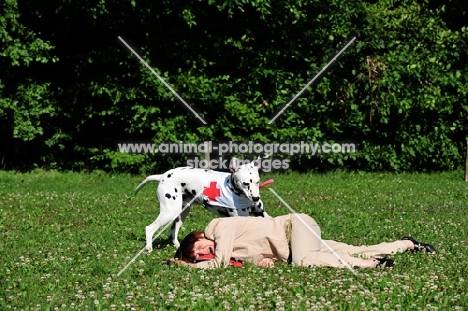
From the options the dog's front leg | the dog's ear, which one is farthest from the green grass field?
the dog's ear

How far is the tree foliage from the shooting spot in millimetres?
22656

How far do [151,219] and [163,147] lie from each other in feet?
27.7

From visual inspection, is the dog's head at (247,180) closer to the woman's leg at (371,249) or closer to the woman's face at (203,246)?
the woman's leg at (371,249)

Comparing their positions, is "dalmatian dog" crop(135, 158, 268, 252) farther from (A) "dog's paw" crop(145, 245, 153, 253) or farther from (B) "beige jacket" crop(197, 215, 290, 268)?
(B) "beige jacket" crop(197, 215, 290, 268)

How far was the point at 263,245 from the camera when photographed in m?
Result: 9.59

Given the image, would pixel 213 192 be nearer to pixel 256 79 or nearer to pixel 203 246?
pixel 203 246

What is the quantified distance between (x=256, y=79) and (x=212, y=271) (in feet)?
45.9

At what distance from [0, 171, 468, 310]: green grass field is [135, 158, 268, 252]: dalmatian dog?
0.49 meters

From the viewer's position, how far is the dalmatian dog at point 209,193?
10766mm

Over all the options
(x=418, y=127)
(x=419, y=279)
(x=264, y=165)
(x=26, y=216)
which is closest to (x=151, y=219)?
(x=26, y=216)

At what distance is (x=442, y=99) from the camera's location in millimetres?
22750

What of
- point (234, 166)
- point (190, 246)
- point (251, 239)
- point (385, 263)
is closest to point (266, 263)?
point (251, 239)

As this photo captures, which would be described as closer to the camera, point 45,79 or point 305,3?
point 305,3

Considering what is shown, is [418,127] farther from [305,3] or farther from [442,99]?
[305,3]
